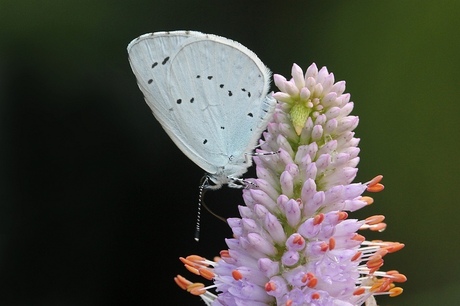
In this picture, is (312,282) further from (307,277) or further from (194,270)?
(194,270)

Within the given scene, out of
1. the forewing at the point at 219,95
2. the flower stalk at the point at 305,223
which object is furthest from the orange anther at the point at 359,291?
the forewing at the point at 219,95

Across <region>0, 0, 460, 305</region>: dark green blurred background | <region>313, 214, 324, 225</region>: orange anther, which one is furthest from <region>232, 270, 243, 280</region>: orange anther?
<region>0, 0, 460, 305</region>: dark green blurred background

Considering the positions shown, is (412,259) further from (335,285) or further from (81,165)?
(335,285)

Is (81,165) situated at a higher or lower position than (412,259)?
higher

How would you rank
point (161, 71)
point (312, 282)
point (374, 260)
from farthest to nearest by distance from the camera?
point (161, 71) → point (374, 260) → point (312, 282)

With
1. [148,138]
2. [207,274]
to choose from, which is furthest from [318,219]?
[148,138]

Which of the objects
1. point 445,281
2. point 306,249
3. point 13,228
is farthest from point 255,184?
point 13,228

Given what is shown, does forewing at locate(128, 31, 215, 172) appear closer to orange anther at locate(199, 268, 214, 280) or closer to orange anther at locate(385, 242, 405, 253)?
orange anther at locate(199, 268, 214, 280)

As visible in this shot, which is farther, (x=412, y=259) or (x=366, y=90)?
(x=366, y=90)
